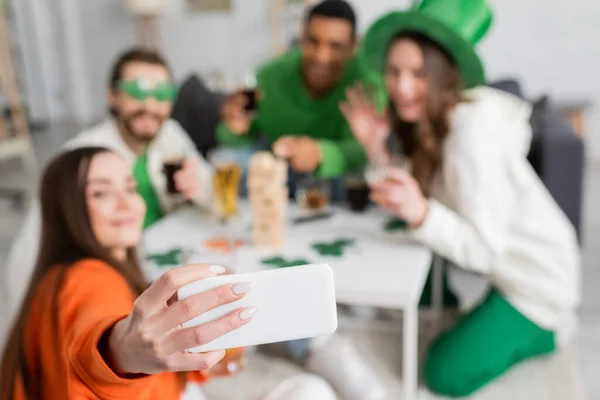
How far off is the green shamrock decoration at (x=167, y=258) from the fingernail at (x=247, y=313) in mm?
905

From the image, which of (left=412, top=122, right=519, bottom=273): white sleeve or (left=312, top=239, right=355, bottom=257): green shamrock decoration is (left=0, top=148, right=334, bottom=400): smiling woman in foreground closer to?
(left=312, top=239, right=355, bottom=257): green shamrock decoration

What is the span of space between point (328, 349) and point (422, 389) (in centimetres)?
32

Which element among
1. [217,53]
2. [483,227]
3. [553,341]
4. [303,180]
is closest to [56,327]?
[483,227]

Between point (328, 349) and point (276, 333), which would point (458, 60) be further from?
point (276, 333)

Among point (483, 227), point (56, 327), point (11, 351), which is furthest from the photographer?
point (483, 227)

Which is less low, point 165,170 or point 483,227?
point 165,170

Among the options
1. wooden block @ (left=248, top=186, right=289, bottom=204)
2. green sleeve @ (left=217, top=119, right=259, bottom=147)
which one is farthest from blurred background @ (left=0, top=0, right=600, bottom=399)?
wooden block @ (left=248, top=186, right=289, bottom=204)

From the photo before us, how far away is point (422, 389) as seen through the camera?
68.7 inches

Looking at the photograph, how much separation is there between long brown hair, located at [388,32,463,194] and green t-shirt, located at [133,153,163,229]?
30.9 inches

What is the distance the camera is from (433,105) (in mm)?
1606

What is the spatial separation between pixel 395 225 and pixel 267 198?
1.33 ft

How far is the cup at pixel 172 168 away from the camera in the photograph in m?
1.70

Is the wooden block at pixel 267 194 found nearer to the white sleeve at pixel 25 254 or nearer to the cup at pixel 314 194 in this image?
the cup at pixel 314 194

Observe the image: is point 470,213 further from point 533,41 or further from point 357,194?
point 533,41
